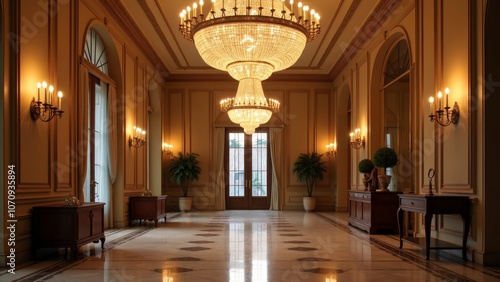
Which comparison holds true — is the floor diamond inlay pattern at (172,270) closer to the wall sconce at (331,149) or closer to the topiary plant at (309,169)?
the topiary plant at (309,169)

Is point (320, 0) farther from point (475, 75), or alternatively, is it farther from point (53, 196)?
point (53, 196)

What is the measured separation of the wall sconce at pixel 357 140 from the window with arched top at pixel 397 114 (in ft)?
2.54

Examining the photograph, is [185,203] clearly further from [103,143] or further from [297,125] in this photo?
[103,143]

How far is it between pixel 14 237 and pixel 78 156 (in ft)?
8.32

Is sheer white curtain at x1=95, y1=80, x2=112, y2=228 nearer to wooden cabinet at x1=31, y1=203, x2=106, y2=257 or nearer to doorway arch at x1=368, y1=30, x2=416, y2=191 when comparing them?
wooden cabinet at x1=31, y1=203, x2=106, y2=257

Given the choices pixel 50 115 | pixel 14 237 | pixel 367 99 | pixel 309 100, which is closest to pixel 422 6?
pixel 367 99

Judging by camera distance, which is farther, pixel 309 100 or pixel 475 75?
pixel 309 100

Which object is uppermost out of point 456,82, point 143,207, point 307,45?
point 307,45

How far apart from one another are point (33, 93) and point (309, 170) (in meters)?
10.9

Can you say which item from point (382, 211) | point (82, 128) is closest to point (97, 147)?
point (82, 128)

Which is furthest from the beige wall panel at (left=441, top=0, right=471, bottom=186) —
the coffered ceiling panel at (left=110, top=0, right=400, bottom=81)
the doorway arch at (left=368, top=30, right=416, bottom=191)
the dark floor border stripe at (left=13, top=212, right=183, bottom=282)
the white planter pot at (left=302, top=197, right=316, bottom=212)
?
the white planter pot at (left=302, top=197, right=316, bottom=212)

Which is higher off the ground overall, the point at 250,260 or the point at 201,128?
the point at 201,128

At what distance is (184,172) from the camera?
1631 centimetres

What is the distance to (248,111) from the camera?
444 inches
